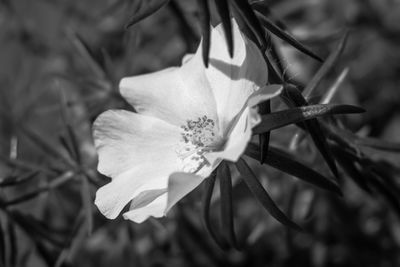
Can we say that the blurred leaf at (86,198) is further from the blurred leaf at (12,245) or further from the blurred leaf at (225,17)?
the blurred leaf at (225,17)

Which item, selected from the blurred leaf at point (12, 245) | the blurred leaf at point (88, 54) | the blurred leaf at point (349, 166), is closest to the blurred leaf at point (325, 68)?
the blurred leaf at point (349, 166)

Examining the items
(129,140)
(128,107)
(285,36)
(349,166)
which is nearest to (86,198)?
(128,107)

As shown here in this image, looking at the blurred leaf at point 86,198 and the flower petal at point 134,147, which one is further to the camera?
the blurred leaf at point 86,198

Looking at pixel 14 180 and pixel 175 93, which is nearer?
pixel 175 93

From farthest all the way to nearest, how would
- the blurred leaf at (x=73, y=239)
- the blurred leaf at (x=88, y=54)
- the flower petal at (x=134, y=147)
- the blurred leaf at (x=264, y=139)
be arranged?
the blurred leaf at (x=88, y=54), the blurred leaf at (x=73, y=239), the flower petal at (x=134, y=147), the blurred leaf at (x=264, y=139)

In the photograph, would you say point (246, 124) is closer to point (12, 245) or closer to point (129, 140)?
point (129, 140)

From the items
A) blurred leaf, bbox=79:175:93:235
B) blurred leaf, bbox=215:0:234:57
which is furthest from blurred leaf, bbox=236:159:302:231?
blurred leaf, bbox=79:175:93:235
